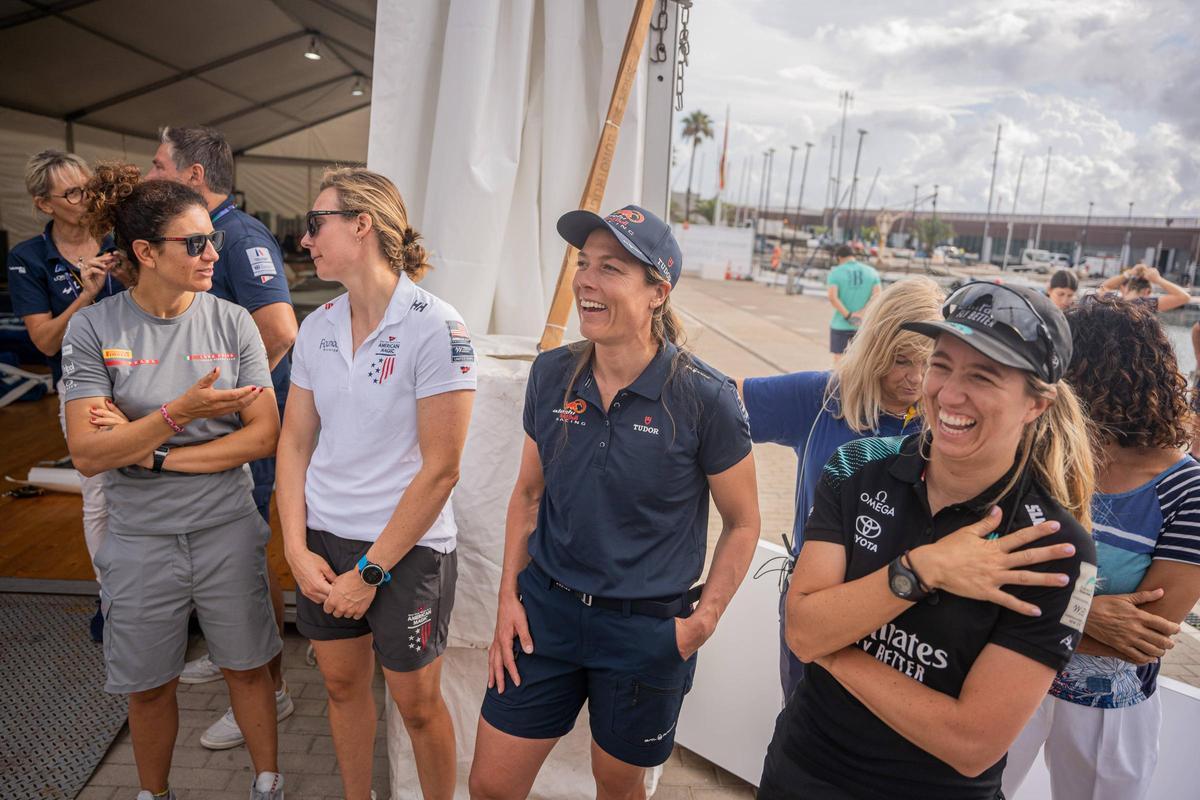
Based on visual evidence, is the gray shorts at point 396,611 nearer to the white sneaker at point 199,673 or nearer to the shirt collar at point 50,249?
the white sneaker at point 199,673

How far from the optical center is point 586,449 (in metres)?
1.91

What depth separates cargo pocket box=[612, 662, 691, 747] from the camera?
190 cm

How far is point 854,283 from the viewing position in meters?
9.00

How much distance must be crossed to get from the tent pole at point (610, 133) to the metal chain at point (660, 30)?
0.14 metres

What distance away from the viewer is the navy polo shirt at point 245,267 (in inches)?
109

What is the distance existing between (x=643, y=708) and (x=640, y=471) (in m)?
0.62

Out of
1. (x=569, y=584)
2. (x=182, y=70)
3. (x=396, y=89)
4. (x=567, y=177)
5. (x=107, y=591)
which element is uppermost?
(x=182, y=70)

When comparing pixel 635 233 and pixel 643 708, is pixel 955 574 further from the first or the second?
pixel 635 233

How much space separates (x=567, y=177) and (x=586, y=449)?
1530mm

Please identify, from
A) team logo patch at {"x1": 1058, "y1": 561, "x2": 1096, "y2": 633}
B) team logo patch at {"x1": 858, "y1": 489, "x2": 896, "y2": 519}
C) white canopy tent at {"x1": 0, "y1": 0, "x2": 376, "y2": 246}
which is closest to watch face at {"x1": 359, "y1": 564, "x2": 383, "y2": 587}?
team logo patch at {"x1": 858, "y1": 489, "x2": 896, "y2": 519}

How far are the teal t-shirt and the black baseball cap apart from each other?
7.90 m

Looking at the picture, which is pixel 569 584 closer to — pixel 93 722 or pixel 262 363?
pixel 262 363

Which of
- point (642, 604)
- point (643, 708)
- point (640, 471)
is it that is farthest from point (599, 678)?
point (640, 471)

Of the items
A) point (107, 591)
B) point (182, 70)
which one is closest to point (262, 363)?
point (107, 591)
